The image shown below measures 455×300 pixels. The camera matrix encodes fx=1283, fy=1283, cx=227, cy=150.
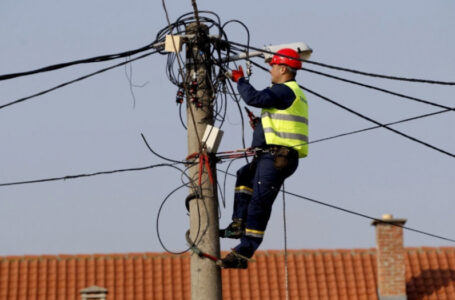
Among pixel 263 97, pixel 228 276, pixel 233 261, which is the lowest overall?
pixel 233 261

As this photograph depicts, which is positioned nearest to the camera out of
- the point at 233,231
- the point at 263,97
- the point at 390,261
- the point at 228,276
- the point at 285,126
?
the point at 263,97

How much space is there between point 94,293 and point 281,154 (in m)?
12.7

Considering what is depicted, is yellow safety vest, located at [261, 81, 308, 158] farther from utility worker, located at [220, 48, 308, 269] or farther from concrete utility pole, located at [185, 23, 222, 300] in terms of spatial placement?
concrete utility pole, located at [185, 23, 222, 300]

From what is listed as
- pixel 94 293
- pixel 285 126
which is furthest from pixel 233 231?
pixel 94 293

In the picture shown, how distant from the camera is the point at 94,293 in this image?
23.7 metres

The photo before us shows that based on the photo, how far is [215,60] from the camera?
1220 cm

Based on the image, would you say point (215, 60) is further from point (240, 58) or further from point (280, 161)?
point (280, 161)

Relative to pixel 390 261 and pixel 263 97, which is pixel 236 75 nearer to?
pixel 263 97

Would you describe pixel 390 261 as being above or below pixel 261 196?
above

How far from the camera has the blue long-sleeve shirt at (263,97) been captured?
11.6m

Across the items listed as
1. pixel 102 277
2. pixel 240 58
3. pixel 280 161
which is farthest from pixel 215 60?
pixel 102 277

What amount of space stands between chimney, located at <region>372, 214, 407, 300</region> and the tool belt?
13.1 meters

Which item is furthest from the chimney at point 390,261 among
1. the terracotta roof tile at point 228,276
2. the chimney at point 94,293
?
the chimney at point 94,293

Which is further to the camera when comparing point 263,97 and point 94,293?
point 94,293
